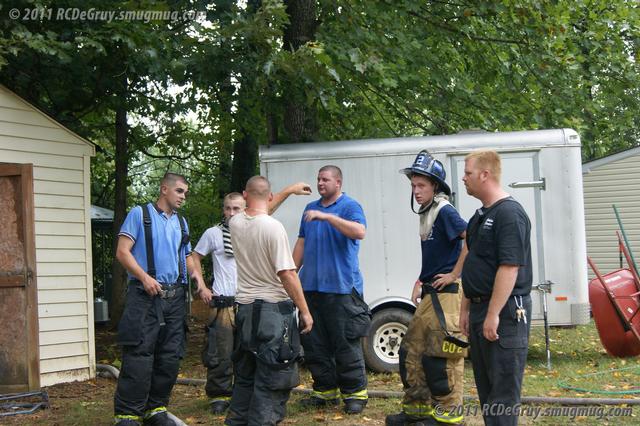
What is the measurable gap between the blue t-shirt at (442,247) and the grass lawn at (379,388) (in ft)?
4.39

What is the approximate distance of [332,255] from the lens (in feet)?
23.8

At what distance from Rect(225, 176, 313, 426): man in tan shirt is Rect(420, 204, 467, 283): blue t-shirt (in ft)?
3.58

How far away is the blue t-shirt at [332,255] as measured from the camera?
7.15 metres

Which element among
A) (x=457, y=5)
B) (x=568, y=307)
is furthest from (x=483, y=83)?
(x=568, y=307)

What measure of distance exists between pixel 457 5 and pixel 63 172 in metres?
6.22

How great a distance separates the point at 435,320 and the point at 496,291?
4.81ft

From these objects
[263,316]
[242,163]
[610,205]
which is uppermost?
[242,163]

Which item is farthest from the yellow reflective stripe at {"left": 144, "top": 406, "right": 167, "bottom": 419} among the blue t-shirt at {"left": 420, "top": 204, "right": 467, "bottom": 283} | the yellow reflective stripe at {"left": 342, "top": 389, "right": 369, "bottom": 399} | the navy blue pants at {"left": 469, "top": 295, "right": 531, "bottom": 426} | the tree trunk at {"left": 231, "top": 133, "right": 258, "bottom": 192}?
the tree trunk at {"left": 231, "top": 133, "right": 258, "bottom": 192}

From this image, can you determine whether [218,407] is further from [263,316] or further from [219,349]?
[263,316]

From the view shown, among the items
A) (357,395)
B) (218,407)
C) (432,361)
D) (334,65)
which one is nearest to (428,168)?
(432,361)

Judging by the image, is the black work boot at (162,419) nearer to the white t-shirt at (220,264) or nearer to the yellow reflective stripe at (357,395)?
the white t-shirt at (220,264)

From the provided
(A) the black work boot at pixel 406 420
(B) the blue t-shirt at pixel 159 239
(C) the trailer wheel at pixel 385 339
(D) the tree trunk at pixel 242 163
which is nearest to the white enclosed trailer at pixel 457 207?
(C) the trailer wheel at pixel 385 339

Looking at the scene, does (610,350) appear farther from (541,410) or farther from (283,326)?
(283,326)

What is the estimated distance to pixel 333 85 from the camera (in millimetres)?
10195
